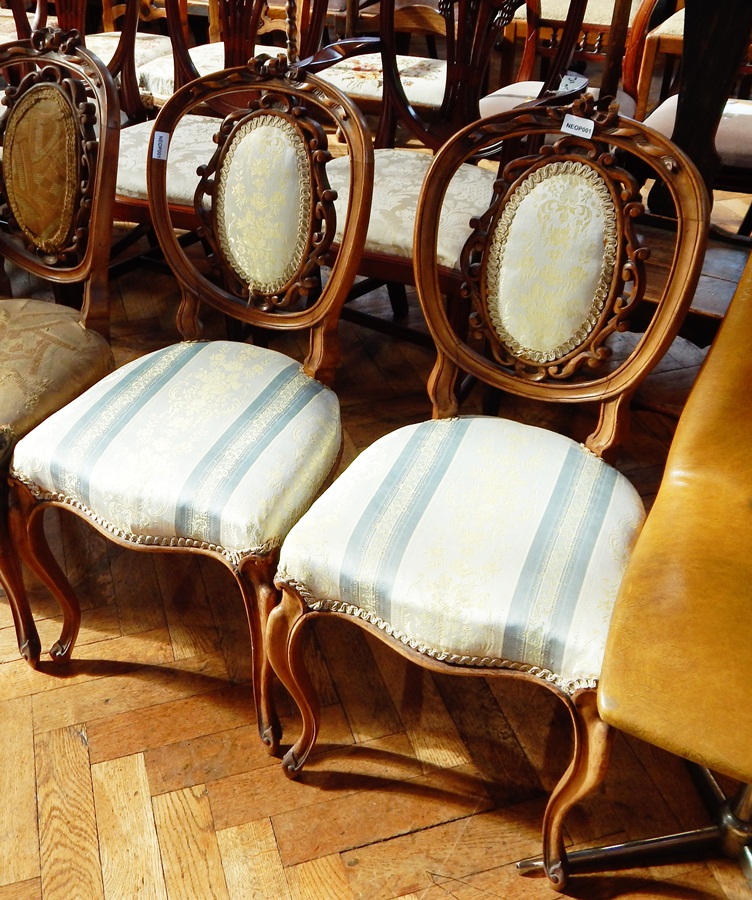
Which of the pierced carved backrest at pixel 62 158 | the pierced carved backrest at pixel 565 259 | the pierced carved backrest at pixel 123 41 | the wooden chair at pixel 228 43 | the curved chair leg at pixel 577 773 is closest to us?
the curved chair leg at pixel 577 773

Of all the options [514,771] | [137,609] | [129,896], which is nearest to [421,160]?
[137,609]

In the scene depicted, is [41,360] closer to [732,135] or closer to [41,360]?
[41,360]

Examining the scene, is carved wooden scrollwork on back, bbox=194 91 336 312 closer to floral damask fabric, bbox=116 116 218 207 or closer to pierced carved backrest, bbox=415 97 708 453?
pierced carved backrest, bbox=415 97 708 453

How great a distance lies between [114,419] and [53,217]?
1.37 ft

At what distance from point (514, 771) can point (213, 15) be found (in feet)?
9.44

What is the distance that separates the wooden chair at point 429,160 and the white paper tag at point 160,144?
0.40m

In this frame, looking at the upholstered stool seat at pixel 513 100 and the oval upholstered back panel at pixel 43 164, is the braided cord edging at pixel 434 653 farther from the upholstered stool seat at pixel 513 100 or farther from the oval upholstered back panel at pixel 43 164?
the upholstered stool seat at pixel 513 100

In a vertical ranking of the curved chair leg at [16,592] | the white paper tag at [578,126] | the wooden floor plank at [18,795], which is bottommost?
the wooden floor plank at [18,795]

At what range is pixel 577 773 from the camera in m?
0.83

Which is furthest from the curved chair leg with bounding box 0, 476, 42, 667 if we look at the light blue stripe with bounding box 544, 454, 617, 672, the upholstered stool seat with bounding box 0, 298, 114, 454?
the light blue stripe with bounding box 544, 454, 617, 672

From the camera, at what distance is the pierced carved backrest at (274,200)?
106 centimetres

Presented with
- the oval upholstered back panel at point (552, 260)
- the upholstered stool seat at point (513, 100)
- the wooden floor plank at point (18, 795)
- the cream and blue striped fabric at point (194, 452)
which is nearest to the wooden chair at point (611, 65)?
the upholstered stool seat at point (513, 100)

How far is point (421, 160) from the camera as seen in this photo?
158 cm

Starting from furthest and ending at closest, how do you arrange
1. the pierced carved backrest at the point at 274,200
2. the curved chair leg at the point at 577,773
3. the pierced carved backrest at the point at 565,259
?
the pierced carved backrest at the point at 274,200 < the pierced carved backrest at the point at 565,259 < the curved chair leg at the point at 577,773
